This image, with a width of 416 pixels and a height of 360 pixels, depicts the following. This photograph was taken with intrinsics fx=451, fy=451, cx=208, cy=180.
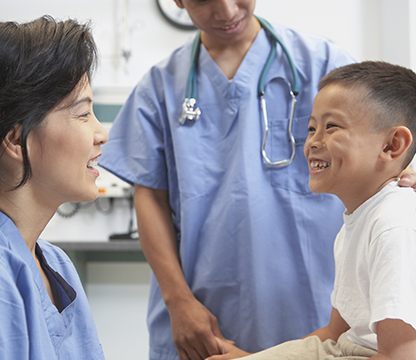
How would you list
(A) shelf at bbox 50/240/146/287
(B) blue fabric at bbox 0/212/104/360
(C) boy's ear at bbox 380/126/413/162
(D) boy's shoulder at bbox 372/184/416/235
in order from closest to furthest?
(B) blue fabric at bbox 0/212/104/360 < (D) boy's shoulder at bbox 372/184/416/235 < (C) boy's ear at bbox 380/126/413/162 < (A) shelf at bbox 50/240/146/287

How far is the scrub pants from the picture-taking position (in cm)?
84

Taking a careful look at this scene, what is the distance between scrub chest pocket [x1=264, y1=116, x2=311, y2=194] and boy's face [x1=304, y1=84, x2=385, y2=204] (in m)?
0.26

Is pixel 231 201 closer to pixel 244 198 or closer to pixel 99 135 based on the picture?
pixel 244 198

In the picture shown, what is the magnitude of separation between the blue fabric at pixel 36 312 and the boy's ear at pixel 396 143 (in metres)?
0.68

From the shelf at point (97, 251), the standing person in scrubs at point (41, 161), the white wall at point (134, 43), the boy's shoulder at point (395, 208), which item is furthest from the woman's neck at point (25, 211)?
the white wall at point (134, 43)

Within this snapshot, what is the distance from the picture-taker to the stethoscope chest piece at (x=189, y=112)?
4.09 feet

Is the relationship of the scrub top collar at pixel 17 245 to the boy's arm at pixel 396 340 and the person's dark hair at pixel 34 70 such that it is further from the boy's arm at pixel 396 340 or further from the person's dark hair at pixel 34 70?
the boy's arm at pixel 396 340

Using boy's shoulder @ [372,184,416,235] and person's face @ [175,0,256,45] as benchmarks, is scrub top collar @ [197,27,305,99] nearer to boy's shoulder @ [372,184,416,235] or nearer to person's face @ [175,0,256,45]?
person's face @ [175,0,256,45]

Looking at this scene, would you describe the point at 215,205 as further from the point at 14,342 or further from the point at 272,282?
the point at 14,342

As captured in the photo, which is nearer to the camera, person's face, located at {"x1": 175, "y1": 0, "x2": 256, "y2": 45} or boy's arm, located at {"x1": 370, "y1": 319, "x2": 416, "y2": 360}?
boy's arm, located at {"x1": 370, "y1": 319, "x2": 416, "y2": 360}

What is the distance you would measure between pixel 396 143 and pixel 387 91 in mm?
112

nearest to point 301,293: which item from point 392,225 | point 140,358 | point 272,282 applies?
point 272,282

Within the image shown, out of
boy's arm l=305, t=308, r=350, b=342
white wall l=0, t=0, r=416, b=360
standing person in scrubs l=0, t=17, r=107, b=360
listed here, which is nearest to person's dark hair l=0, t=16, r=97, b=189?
standing person in scrubs l=0, t=17, r=107, b=360

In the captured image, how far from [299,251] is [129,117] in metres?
0.65
